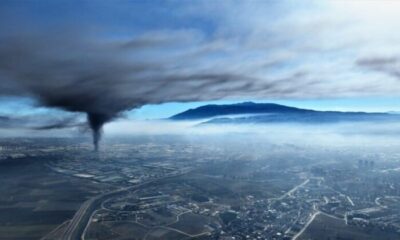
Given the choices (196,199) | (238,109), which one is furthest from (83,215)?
(238,109)

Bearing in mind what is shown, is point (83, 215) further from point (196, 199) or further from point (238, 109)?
point (238, 109)

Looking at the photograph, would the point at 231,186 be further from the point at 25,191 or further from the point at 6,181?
the point at 6,181

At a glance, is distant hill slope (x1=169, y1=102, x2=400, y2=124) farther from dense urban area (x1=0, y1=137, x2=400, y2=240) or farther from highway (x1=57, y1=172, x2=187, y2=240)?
highway (x1=57, y1=172, x2=187, y2=240)

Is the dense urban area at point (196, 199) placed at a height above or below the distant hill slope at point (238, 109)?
below

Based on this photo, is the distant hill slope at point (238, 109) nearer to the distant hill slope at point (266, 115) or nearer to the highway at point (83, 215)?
the distant hill slope at point (266, 115)

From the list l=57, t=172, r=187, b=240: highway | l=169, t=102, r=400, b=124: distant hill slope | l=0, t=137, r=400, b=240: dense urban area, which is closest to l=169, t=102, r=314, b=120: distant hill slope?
l=169, t=102, r=400, b=124: distant hill slope

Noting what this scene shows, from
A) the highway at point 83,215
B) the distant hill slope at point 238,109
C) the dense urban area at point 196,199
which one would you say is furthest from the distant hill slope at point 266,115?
the highway at point 83,215

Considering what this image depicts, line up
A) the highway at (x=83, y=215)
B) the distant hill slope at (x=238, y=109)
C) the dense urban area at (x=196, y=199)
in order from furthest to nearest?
the distant hill slope at (x=238, y=109)
the dense urban area at (x=196, y=199)
the highway at (x=83, y=215)
